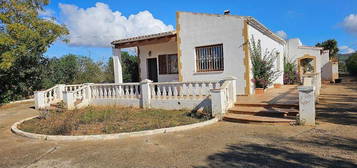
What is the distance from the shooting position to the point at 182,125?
6730 mm

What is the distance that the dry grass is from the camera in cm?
664

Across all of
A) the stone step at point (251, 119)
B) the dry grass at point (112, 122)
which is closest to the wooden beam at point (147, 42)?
the dry grass at point (112, 122)

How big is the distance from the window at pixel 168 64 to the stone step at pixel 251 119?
21.2 ft

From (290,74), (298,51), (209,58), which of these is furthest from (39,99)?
(298,51)

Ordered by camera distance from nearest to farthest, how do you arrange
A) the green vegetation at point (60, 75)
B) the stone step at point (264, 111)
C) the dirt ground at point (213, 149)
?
1. the dirt ground at point (213, 149)
2. the stone step at point (264, 111)
3. the green vegetation at point (60, 75)

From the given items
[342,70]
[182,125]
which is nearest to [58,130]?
[182,125]

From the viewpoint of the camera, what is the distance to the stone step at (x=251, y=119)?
6438 millimetres

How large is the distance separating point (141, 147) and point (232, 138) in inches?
84.4

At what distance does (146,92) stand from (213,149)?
5437 mm

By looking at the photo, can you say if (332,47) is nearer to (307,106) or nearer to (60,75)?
(307,106)

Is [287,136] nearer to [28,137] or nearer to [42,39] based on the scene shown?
[28,137]

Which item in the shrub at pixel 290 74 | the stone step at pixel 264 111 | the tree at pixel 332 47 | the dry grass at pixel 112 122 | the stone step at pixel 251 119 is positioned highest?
the tree at pixel 332 47

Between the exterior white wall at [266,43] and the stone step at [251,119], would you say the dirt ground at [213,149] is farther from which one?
the exterior white wall at [266,43]

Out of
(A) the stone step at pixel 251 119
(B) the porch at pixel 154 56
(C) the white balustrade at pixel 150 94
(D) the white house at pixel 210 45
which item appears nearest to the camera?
(A) the stone step at pixel 251 119
